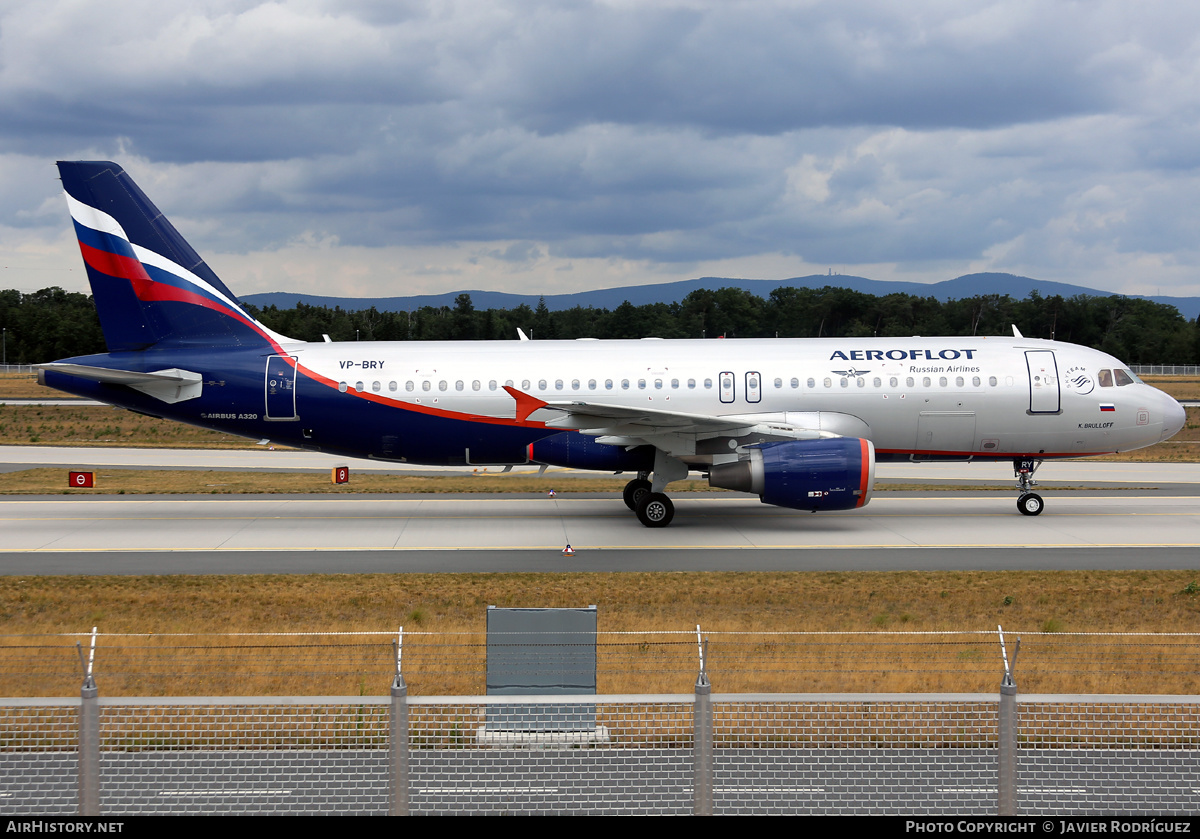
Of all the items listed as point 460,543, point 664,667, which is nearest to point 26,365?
point 460,543

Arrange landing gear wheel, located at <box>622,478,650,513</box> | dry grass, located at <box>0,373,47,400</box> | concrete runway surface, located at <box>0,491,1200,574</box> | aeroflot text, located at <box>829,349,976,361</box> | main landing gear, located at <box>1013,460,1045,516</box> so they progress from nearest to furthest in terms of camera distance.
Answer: concrete runway surface, located at <box>0,491,1200,574</box>
aeroflot text, located at <box>829,349,976,361</box>
landing gear wheel, located at <box>622,478,650,513</box>
main landing gear, located at <box>1013,460,1045,516</box>
dry grass, located at <box>0,373,47,400</box>

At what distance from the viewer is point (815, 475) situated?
21.3m

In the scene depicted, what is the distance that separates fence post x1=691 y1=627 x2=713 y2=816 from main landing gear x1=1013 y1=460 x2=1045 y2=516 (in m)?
21.0

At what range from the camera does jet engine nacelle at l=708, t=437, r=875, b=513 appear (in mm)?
21297

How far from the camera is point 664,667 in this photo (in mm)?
12266

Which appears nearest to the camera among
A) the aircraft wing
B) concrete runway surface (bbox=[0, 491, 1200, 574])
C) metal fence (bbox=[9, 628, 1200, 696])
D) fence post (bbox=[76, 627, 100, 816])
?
fence post (bbox=[76, 627, 100, 816])

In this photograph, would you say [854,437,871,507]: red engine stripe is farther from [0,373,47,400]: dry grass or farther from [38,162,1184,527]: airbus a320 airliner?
[0,373,47,400]: dry grass

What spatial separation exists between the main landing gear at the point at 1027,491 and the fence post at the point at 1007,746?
65.3 ft

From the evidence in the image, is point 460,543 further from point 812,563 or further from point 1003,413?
point 1003,413

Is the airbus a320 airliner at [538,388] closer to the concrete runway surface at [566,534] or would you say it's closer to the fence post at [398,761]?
the concrete runway surface at [566,534]

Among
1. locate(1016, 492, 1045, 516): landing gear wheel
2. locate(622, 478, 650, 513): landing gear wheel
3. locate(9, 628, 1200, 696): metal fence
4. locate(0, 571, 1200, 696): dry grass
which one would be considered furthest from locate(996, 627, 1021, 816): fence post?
locate(1016, 492, 1045, 516): landing gear wheel

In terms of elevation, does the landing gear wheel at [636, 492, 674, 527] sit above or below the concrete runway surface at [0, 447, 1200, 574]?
above

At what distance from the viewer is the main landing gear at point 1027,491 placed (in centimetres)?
2473

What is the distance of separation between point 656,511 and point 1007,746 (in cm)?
1695
